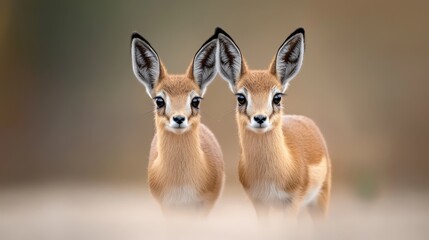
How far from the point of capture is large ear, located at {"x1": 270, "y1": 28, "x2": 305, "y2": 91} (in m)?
1.78

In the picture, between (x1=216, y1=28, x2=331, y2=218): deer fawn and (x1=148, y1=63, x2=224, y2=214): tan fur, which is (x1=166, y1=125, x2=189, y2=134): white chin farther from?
(x1=216, y1=28, x2=331, y2=218): deer fawn

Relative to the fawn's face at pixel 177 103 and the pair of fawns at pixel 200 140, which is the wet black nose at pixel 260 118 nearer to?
the pair of fawns at pixel 200 140

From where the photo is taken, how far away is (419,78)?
6.98 ft

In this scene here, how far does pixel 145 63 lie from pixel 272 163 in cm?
37

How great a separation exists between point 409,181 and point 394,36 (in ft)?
1.26

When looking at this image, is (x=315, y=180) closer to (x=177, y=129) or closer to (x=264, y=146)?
(x=264, y=146)

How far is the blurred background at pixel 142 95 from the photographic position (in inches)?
80.2

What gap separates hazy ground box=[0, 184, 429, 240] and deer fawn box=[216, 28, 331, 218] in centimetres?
6

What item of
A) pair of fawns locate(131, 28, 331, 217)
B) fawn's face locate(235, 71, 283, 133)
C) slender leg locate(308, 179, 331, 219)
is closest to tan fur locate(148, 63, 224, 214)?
pair of fawns locate(131, 28, 331, 217)

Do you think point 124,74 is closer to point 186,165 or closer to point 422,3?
point 186,165

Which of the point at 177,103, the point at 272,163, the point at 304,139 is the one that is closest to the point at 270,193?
the point at 272,163

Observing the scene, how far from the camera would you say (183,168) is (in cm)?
181

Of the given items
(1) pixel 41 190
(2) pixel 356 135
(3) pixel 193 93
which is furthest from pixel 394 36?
(1) pixel 41 190

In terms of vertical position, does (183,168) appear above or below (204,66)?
below
